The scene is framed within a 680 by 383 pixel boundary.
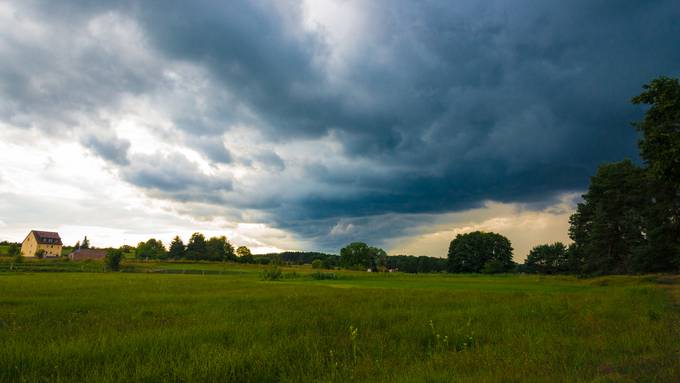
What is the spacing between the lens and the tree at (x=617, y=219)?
63.9 m

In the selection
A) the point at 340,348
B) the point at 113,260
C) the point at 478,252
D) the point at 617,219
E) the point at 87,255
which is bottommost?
the point at 340,348

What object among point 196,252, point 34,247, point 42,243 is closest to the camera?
point 42,243

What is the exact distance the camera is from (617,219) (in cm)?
6638

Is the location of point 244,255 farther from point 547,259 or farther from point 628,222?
point 628,222

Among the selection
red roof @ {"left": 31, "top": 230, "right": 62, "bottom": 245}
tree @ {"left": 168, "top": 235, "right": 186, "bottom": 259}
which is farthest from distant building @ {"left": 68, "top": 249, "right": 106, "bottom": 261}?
tree @ {"left": 168, "top": 235, "right": 186, "bottom": 259}

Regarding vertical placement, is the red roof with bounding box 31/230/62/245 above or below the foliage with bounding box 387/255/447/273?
above

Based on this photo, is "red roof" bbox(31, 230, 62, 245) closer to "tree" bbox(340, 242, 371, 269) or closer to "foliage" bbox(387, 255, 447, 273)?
"tree" bbox(340, 242, 371, 269)

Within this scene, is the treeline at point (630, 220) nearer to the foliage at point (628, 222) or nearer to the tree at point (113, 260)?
the foliage at point (628, 222)

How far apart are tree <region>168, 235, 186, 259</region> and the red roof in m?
45.2

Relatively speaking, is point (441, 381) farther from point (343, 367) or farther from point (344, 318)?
point (344, 318)

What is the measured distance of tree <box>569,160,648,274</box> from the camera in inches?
2516

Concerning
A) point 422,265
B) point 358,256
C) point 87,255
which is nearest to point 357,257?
point 358,256

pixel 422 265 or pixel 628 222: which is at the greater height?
pixel 628 222

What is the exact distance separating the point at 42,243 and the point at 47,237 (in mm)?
3773
